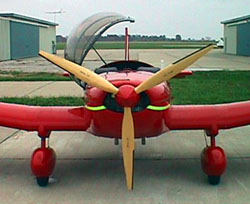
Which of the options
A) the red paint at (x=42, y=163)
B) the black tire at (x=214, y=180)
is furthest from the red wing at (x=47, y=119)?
the black tire at (x=214, y=180)

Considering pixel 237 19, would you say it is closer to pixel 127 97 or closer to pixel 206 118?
pixel 206 118

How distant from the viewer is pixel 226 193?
4340mm

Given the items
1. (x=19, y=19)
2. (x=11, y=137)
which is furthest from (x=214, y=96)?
(x=19, y=19)

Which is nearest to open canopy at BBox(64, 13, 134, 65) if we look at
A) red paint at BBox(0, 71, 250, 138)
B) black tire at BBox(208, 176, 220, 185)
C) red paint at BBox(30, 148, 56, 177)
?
red paint at BBox(0, 71, 250, 138)

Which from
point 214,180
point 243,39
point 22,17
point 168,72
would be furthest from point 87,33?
point 243,39

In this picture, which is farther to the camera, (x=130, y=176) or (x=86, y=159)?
(x=86, y=159)

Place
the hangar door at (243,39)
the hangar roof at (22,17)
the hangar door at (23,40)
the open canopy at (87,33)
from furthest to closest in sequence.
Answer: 1. the hangar door at (243,39)
2. the hangar roof at (22,17)
3. the hangar door at (23,40)
4. the open canopy at (87,33)

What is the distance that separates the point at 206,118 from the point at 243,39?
3887 cm

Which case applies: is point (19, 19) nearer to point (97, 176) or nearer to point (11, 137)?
point (11, 137)

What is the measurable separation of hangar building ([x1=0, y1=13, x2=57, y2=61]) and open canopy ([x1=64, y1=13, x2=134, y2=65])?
29104 mm

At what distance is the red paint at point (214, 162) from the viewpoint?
4535 millimetres

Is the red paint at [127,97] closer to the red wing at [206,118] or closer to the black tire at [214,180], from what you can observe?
the red wing at [206,118]

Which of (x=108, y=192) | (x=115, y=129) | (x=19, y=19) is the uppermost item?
(x=19, y=19)

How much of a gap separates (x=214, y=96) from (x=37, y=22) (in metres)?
36.9
